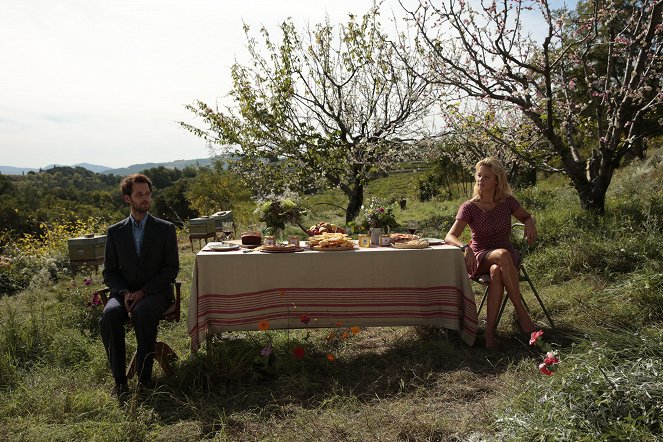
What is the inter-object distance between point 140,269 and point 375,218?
6.64ft

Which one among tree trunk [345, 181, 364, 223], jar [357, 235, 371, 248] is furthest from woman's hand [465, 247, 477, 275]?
tree trunk [345, 181, 364, 223]

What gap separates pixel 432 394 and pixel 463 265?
3.90 feet

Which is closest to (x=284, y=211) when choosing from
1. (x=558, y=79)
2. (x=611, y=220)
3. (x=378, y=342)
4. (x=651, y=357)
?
(x=378, y=342)

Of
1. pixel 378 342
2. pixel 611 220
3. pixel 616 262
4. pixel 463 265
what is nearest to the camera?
pixel 463 265

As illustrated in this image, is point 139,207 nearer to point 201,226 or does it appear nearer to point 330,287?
point 330,287

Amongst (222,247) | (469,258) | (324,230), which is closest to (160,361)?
(222,247)

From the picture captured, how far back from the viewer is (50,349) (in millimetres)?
4227

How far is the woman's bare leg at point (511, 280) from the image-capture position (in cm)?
407

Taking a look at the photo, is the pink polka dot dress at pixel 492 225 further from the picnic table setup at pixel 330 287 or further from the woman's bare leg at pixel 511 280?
the picnic table setup at pixel 330 287

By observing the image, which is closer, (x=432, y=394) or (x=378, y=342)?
(x=432, y=394)

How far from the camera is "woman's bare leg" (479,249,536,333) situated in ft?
13.4

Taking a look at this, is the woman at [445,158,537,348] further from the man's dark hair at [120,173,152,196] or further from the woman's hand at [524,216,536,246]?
the man's dark hair at [120,173,152,196]

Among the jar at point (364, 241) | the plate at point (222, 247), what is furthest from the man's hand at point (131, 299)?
the jar at point (364, 241)

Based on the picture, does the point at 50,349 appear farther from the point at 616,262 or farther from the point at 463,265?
the point at 616,262
